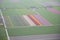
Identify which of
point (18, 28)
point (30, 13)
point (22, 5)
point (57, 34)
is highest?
point (22, 5)

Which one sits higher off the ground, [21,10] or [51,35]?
[21,10]

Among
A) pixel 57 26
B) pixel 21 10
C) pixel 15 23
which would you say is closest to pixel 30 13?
pixel 21 10

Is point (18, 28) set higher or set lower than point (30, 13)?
lower

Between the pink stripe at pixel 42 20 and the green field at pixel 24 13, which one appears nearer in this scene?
the green field at pixel 24 13

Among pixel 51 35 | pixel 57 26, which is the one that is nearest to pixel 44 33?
pixel 51 35

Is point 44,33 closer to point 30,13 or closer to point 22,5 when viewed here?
point 30,13

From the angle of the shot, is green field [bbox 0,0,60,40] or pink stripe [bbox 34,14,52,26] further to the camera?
pink stripe [bbox 34,14,52,26]

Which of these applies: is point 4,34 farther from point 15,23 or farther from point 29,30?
point 29,30

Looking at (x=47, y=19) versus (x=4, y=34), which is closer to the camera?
(x=4, y=34)

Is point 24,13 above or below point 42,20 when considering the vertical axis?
above
